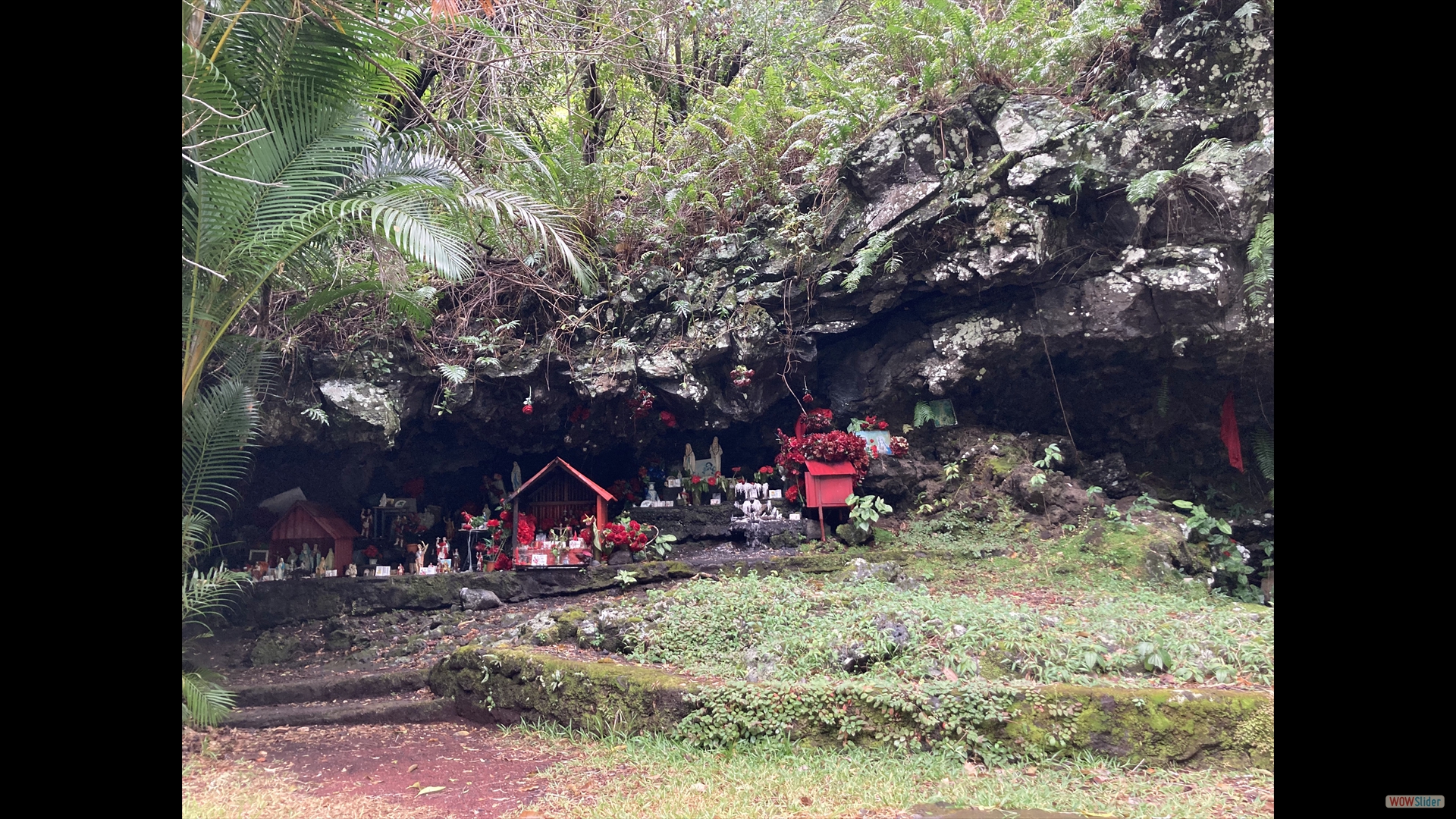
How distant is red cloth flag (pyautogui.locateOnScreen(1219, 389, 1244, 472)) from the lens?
8016 millimetres

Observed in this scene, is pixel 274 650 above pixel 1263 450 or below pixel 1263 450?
below

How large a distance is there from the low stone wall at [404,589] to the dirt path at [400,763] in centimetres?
196

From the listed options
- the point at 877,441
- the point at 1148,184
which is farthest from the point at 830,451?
the point at 1148,184

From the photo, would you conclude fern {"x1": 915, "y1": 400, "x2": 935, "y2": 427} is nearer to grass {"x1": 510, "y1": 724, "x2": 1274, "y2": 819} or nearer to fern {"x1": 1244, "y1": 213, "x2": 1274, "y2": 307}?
fern {"x1": 1244, "y1": 213, "x2": 1274, "y2": 307}

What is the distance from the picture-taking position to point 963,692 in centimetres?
433

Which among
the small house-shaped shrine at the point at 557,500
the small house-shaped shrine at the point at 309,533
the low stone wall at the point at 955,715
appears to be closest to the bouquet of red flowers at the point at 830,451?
the small house-shaped shrine at the point at 557,500

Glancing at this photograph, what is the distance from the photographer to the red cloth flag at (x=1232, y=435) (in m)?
8.02

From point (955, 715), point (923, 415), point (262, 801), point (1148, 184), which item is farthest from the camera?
point (923, 415)

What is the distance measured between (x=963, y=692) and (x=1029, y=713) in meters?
0.38

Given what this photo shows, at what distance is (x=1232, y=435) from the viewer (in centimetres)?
805

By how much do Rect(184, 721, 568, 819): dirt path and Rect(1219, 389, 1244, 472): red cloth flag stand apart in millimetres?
7870

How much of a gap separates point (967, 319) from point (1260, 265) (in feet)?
9.29

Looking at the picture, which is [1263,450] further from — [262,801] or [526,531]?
[262,801]
